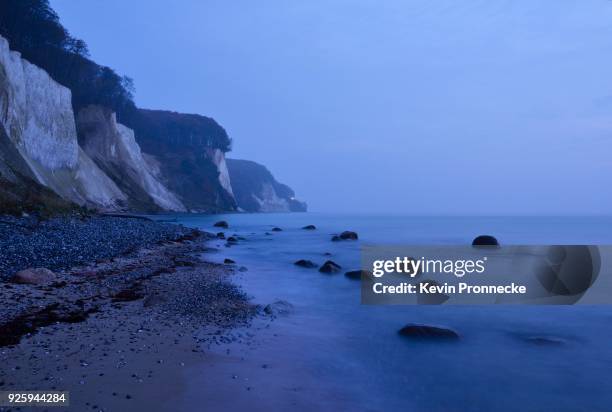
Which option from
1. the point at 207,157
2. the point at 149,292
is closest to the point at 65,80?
the point at 207,157

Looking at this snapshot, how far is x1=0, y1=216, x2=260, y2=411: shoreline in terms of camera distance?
471 centimetres

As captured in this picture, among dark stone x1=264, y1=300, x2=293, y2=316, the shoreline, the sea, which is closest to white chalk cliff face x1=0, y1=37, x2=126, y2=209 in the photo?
the shoreline

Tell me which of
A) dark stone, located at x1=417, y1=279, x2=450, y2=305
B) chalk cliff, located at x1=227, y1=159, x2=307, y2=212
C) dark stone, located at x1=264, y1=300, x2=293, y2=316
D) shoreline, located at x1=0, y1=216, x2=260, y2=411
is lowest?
dark stone, located at x1=417, y1=279, x2=450, y2=305

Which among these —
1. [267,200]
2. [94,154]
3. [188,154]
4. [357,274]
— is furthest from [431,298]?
[267,200]

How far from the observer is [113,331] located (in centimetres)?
657

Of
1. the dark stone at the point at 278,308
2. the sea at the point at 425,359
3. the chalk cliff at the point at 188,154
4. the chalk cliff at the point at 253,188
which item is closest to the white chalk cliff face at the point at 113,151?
the chalk cliff at the point at 188,154

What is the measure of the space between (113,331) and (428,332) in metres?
6.71

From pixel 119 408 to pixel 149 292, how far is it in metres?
5.62

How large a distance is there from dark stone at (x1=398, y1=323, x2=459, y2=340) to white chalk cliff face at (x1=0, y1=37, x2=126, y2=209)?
3135 centimetres

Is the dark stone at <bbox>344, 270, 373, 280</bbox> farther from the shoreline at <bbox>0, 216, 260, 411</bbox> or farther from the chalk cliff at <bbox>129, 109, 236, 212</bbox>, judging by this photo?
the chalk cliff at <bbox>129, 109, 236, 212</bbox>

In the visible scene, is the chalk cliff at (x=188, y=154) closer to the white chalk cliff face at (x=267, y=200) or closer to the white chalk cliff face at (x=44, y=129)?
the white chalk cliff face at (x=44, y=129)

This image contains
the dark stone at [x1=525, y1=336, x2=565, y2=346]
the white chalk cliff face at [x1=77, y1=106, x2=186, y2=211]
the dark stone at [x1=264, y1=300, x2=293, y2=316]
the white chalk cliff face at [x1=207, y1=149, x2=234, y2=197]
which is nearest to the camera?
the dark stone at [x1=525, y1=336, x2=565, y2=346]

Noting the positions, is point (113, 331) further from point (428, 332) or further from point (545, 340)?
point (545, 340)

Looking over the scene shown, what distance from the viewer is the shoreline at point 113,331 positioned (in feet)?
15.4
